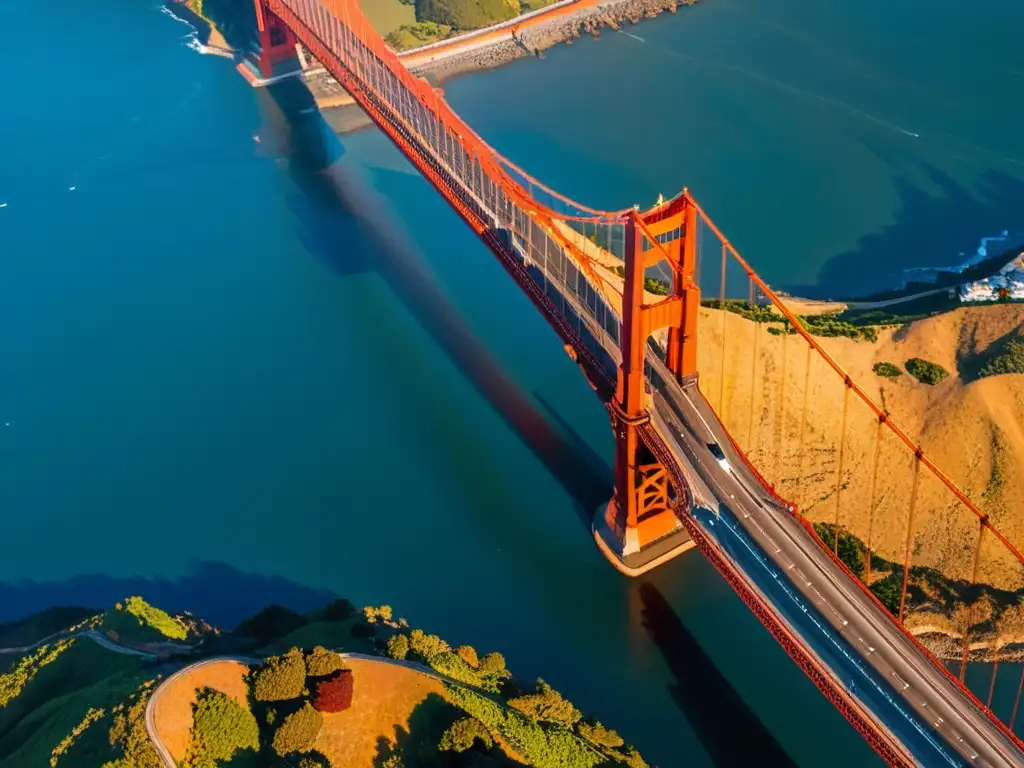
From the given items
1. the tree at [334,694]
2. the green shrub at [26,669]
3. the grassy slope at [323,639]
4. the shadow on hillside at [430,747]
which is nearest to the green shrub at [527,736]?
the shadow on hillside at [430,747]

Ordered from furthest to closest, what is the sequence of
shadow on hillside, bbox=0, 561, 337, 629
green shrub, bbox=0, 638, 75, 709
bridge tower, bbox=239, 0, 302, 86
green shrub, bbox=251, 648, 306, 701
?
bridge tower, bbox=239, 0, 302, 86
shadow on hillside, bbox=0, 561, 337, 629
green shrub, bbox=0, 638, 75, 709
green shrub, bbox=251, 648, 306, 701

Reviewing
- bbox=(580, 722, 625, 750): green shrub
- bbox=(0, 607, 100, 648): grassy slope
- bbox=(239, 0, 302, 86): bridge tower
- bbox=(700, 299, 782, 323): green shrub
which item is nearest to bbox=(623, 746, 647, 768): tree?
bbox=(580, 722, 625, 750): green shrub

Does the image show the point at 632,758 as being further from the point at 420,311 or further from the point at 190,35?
the point at 190,35

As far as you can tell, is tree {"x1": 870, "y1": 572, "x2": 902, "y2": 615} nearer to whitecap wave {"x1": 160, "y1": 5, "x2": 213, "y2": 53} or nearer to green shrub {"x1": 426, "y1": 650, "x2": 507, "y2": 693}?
green shrub {"x1": 426, "y1": 650, "x2": 507, "y2": 693}

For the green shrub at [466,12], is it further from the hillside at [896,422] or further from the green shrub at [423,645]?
the green shrub at [423,645]

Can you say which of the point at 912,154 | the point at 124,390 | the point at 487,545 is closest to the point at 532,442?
the point at 487,545

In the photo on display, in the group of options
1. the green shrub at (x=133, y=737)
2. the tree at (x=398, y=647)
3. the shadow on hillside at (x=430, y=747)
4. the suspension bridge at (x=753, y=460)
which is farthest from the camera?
the tree at (x=398, y=647)

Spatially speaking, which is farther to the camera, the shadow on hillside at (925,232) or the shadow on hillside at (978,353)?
the shadow on hillside at (925,232)
